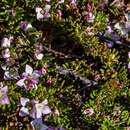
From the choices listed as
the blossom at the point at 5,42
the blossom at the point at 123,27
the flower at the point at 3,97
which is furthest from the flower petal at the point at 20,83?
the blossom at the point at 123,27

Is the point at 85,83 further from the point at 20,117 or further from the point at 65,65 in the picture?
the point at 20,117

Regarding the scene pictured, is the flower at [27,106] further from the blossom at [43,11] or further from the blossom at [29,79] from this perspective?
the blossom at [43,11]

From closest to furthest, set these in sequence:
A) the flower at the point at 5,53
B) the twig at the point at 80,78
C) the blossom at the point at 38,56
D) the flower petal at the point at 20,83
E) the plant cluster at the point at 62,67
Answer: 1. the flower petal at the point at 20,83
2. the plant cluster at the point at 62,67
3. the flower at the point at 5,53
4. the blossom at the point at 38,56
5. the twig at the point at 80,78

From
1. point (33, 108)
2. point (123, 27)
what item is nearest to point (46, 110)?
point (33, 108)

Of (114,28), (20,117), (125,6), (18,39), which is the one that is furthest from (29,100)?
(125,6)

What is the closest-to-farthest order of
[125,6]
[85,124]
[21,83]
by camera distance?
[21,83] → [85,124] → [125,6]

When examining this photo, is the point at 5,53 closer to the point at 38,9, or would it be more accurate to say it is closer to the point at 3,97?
the point at 3,97
